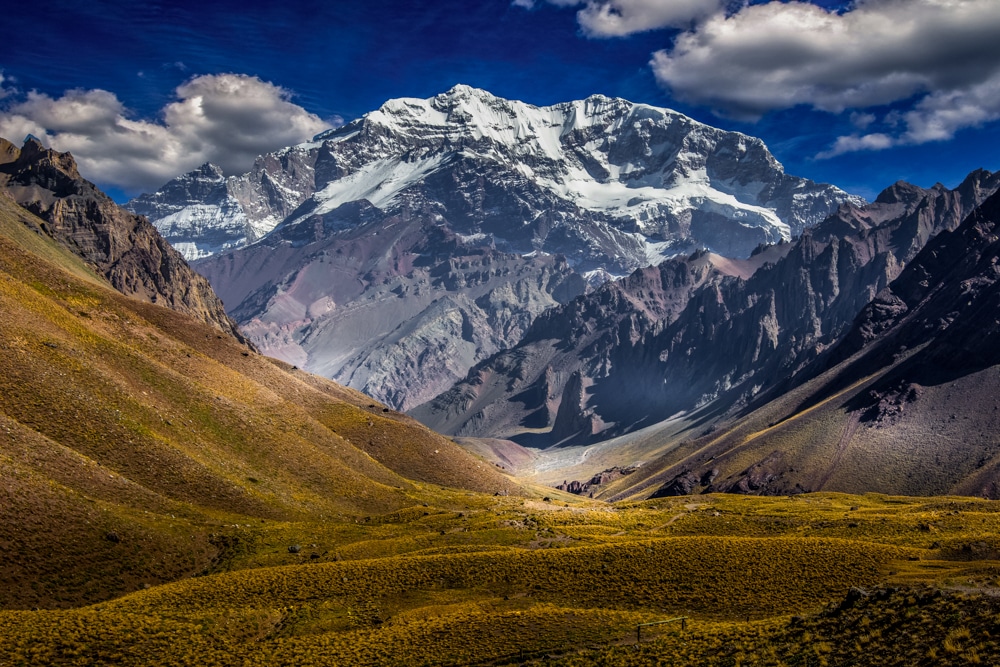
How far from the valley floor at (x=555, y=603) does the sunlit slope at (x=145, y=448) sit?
300 inches

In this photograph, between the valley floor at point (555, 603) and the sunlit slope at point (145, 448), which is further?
the sunlit slope at point (145, 448)

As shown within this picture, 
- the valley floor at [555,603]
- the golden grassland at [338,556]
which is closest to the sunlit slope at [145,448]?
the golden grassland at [338,556]

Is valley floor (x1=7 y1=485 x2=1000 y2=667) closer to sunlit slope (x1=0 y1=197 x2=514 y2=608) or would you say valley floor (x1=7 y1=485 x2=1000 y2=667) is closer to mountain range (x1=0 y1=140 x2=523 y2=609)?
mountain range (x1=0 y1=140 x2=523 y2=609)

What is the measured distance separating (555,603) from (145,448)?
57.8 meters

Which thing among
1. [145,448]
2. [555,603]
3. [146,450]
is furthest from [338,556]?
[145,448]

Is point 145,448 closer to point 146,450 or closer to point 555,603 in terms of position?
point 146,450

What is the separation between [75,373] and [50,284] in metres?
36.6

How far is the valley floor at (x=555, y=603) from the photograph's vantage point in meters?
47.3

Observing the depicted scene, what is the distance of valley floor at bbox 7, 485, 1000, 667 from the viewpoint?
47344mm

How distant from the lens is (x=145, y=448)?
95.5m

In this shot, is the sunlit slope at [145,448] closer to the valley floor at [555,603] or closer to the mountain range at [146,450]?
the mountain range at [146,450]

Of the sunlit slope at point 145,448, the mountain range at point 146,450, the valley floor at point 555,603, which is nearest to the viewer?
the valley floor at point 555,603

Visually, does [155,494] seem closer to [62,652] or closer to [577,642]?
[62,652]

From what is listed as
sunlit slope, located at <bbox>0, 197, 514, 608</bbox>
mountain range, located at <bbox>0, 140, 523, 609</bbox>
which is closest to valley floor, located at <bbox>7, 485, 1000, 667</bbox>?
mountain range, located at <bbox>0, 140, 523, 609</bbox>
